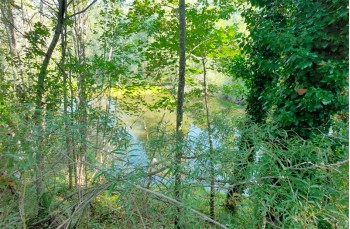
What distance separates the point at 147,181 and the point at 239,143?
2.42 feet

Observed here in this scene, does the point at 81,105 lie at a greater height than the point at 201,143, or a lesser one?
greater

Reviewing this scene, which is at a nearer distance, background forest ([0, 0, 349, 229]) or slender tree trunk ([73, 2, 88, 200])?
background forest ([0, 0, 349, 229])

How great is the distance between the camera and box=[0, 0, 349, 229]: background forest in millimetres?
1427

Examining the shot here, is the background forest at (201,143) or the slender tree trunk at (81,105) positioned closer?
the background forest at (201,143)

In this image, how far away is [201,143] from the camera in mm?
1841

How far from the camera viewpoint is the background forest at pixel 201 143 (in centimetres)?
143

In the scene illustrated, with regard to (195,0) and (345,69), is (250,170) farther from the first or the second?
(195,0)

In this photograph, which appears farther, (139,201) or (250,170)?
(139,201)

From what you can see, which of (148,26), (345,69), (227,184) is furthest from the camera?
(148,26)

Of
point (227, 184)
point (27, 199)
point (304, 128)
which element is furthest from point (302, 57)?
point (27, 199)

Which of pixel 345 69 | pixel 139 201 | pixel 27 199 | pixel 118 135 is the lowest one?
pixel 27 199

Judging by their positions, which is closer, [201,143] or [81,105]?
[201,143]

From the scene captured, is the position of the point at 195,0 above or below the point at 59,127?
above

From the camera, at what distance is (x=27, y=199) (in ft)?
6.78
